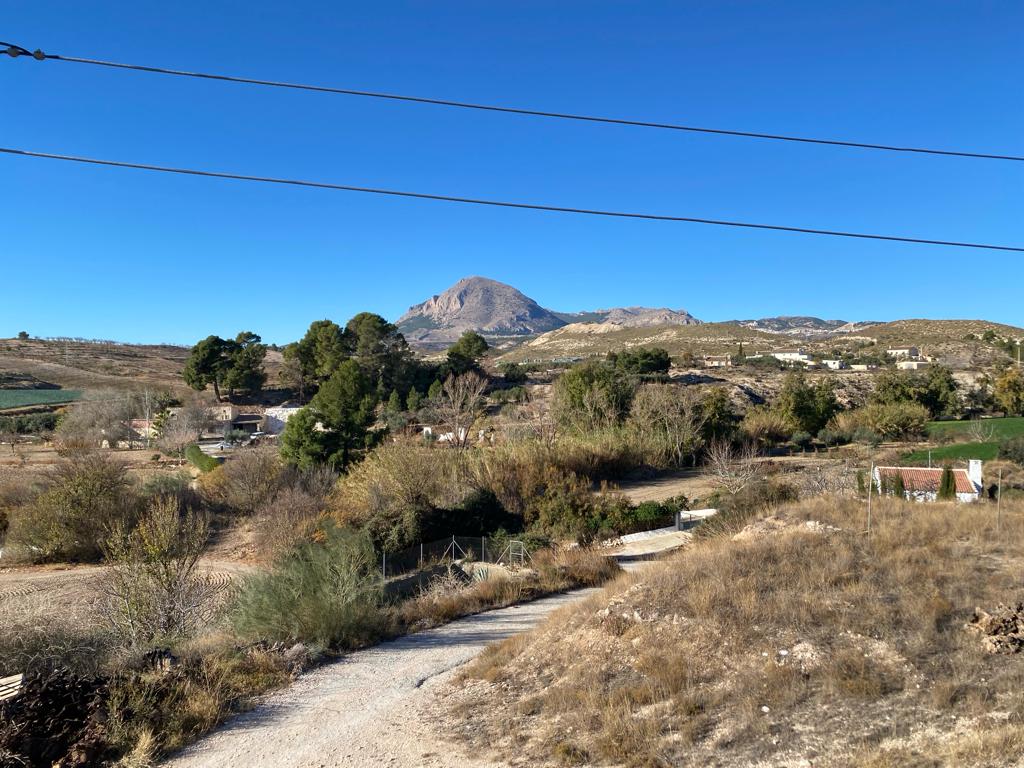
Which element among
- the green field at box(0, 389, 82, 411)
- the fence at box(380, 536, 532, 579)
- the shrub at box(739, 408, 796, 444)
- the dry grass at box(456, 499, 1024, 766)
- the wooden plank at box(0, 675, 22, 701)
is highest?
the green field at box(0, 389, 82, 411)

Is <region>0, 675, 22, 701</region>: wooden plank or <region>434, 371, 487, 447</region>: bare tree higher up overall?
→ <region>434, 371, 487, 447</region>: bare tree

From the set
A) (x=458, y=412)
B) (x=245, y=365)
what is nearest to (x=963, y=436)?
(x=458, y=412)

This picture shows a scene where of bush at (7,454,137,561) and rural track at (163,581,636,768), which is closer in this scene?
rural track at (163,581,636,768)

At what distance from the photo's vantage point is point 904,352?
76.1m

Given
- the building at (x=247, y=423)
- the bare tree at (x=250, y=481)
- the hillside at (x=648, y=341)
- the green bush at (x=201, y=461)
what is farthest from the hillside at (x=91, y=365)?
the hillside at (x=648, y=341)

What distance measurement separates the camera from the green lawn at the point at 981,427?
3712 cm

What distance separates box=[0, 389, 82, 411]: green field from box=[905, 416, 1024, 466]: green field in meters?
64.8

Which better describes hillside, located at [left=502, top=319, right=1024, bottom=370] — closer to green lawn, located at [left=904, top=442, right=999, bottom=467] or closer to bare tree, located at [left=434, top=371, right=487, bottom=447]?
green lawn, located at [left=904, top=442, right=999, bottom=467]

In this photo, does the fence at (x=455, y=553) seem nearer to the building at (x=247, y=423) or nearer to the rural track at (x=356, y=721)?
the rural track at (x=356, y=721)

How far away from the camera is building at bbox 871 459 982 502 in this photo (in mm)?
21484

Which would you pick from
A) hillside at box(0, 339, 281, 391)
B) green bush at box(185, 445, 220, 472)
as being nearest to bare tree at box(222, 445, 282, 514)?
green bush at box(185, 445, 220, 472)

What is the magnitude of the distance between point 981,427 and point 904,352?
146ft

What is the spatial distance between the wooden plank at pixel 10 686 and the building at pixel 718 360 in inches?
2744

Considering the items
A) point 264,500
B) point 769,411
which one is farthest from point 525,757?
point 769,411
